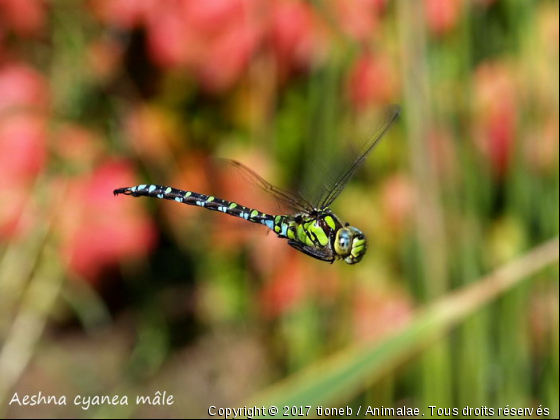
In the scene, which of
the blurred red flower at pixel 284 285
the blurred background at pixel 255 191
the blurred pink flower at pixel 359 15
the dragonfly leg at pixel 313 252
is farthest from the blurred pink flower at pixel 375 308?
the dragonfly leg at pixel 313 252

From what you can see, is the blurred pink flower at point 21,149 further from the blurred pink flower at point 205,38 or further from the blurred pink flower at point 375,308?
the blurred pink flower at point 375,308

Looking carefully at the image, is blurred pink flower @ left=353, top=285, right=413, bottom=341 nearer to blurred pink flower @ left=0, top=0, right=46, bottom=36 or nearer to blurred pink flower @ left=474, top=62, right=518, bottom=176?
blurred pink flower @ left=474, top=62, right=518, bottom=176

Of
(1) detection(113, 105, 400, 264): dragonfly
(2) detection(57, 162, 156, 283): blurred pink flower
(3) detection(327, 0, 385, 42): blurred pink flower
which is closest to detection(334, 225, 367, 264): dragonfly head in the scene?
(1) detection(113, 105, 400, 264): dragonfly

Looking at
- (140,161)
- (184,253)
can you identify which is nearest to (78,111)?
(140,161)

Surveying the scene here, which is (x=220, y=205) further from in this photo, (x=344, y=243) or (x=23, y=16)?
(x=23, y=16)

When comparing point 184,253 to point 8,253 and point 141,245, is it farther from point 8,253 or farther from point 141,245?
Result: point 8,253

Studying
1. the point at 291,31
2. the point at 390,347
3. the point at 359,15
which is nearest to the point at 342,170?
the point at 390,347
